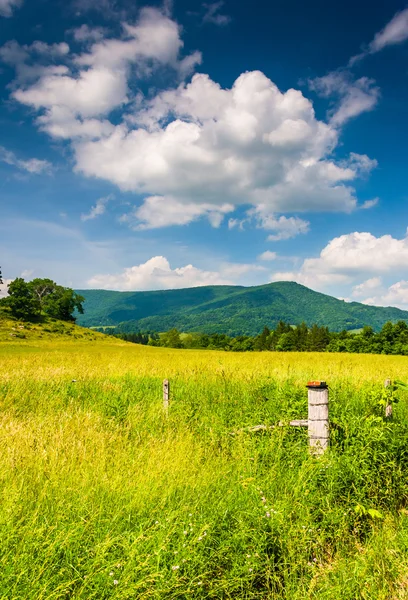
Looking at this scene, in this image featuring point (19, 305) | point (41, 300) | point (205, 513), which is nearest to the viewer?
point (205, 513)

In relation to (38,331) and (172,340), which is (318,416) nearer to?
(38,331)

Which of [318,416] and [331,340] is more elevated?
[318,416]

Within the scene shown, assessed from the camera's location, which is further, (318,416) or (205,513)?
(318,416)

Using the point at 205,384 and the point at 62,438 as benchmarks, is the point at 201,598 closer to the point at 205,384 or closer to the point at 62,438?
the point at 62,438

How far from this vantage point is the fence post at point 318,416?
5.51 m

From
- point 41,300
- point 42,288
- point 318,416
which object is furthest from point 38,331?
point 318,416

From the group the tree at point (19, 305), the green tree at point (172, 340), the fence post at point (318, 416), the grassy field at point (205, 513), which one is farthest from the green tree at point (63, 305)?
the fence post at point (318, 416)

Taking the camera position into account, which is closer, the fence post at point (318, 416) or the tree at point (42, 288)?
the fence post at point (318, 416)

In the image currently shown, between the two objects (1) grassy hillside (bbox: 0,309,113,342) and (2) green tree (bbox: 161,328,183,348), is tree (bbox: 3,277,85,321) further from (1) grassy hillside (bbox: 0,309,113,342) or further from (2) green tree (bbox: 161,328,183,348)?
(2) green tree (bbox: 161,328,183,348)

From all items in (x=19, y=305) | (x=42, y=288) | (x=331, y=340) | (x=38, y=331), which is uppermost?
(x=42, y=288)

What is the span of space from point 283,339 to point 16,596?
97.6 m

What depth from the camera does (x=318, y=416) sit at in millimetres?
5590

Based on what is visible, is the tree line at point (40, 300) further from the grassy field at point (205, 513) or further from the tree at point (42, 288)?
the grassy field at point (205, 513)

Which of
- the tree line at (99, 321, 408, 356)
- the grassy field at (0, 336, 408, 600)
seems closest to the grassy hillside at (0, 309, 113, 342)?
the tree line at (99, 321, 408, 356)
